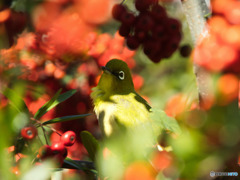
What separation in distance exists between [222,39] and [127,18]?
624 mm

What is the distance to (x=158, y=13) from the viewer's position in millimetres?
1368

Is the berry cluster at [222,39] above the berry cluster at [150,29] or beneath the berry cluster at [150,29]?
above

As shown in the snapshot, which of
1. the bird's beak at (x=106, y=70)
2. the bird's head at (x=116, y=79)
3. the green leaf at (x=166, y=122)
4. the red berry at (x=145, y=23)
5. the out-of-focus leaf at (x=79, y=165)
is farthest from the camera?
the bird's head at (x=116, y=79)

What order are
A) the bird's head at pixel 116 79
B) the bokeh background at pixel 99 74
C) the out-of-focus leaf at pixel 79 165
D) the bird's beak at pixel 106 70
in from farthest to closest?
the bird's head at pixel 116 79, the bird's beak at pixel 106 70, the out-of-focus leaf at pixel 79 165, the bokeh background at pixel 99 74

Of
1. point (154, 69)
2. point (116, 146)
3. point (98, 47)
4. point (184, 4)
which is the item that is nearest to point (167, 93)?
point (154, 69)

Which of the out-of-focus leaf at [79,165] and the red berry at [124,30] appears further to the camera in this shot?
the red berry at [124,30]

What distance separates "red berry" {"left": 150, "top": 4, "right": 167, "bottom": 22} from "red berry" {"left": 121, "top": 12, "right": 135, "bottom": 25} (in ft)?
0.29

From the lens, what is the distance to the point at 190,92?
108 cm

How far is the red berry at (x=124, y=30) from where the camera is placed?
1.35 m

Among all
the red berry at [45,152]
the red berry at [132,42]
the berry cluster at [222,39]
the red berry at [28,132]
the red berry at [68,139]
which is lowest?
the red berry at [68,139]

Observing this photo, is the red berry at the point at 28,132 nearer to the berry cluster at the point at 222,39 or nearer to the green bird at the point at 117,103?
the berry cluster at the point at 222,39

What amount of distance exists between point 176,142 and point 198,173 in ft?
0.13

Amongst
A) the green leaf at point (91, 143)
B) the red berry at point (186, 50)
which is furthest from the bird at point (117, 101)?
the green leaf at point (91, 143)

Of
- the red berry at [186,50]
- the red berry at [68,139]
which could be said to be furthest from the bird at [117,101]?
the red berry at [68,139]
